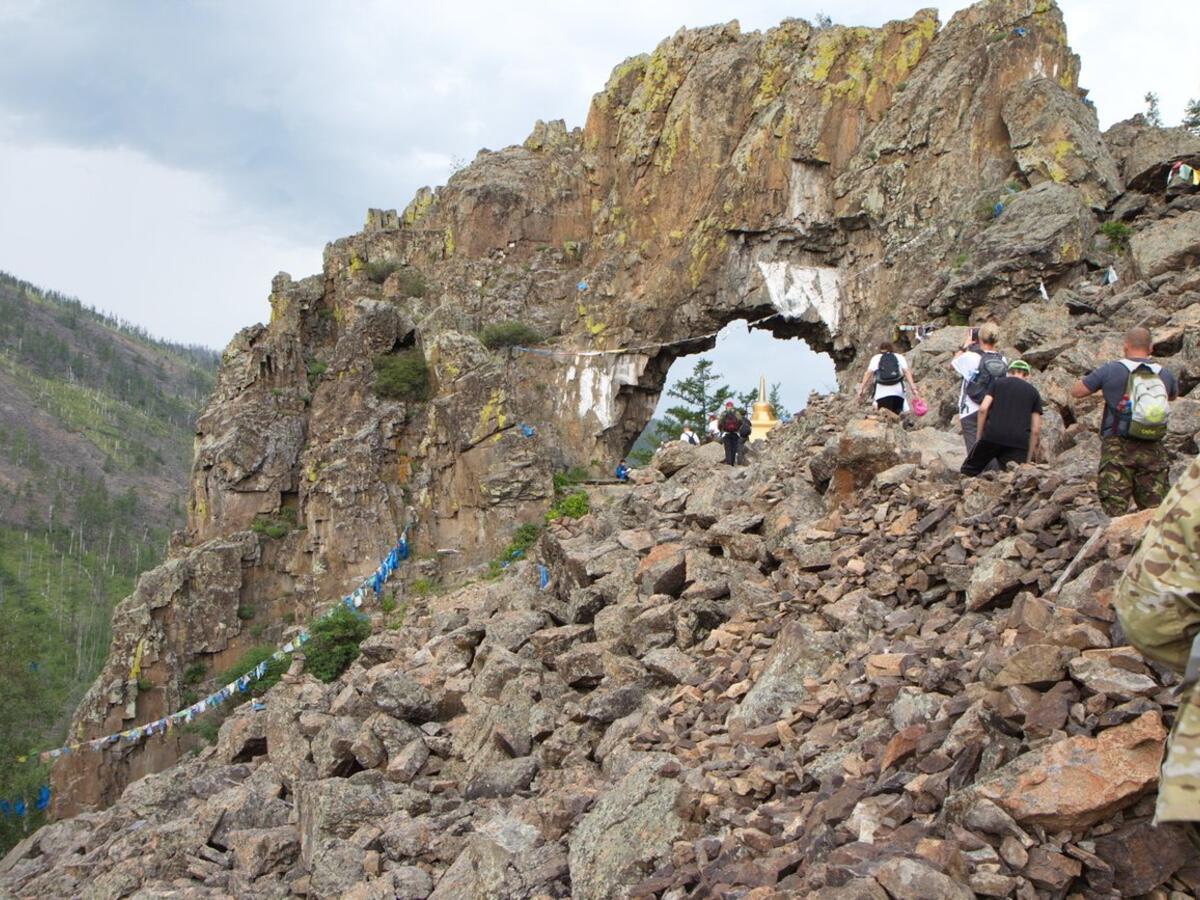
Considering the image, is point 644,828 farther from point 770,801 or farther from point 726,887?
point 726,887

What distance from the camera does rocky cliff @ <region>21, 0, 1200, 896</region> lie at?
18.5 ft

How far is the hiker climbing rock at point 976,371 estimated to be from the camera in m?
7.59

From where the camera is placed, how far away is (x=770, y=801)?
4625 millimetres

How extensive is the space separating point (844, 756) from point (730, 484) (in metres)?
6.76

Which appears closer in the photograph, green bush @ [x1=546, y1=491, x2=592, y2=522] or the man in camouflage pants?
the man in camouflage pants

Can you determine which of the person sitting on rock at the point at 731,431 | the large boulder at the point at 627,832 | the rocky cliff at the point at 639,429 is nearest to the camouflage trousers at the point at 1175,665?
the rocky cliff at the point at 639,429

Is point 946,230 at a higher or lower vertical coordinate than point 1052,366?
higher

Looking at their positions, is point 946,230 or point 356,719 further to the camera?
point 946,230

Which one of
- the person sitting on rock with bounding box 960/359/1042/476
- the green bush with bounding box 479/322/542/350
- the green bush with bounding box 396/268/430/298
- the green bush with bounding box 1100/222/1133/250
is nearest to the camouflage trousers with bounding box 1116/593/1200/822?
the person sitting on rock with bounding box 960/359/1042/476

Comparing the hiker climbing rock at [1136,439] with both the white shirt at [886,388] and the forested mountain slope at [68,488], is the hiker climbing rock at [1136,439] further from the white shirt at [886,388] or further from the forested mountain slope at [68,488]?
the forested mountain slope at [68,488]

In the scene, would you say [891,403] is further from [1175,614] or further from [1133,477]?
[1175,614]


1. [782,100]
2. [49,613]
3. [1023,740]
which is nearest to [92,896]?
[1023,740]

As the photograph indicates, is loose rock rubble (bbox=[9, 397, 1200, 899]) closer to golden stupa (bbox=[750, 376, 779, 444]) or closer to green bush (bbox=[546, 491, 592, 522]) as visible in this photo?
golden stupa (bbox=[750, 376, 779, 444])

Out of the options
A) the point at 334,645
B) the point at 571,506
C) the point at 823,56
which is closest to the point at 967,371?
the point at 334,645
